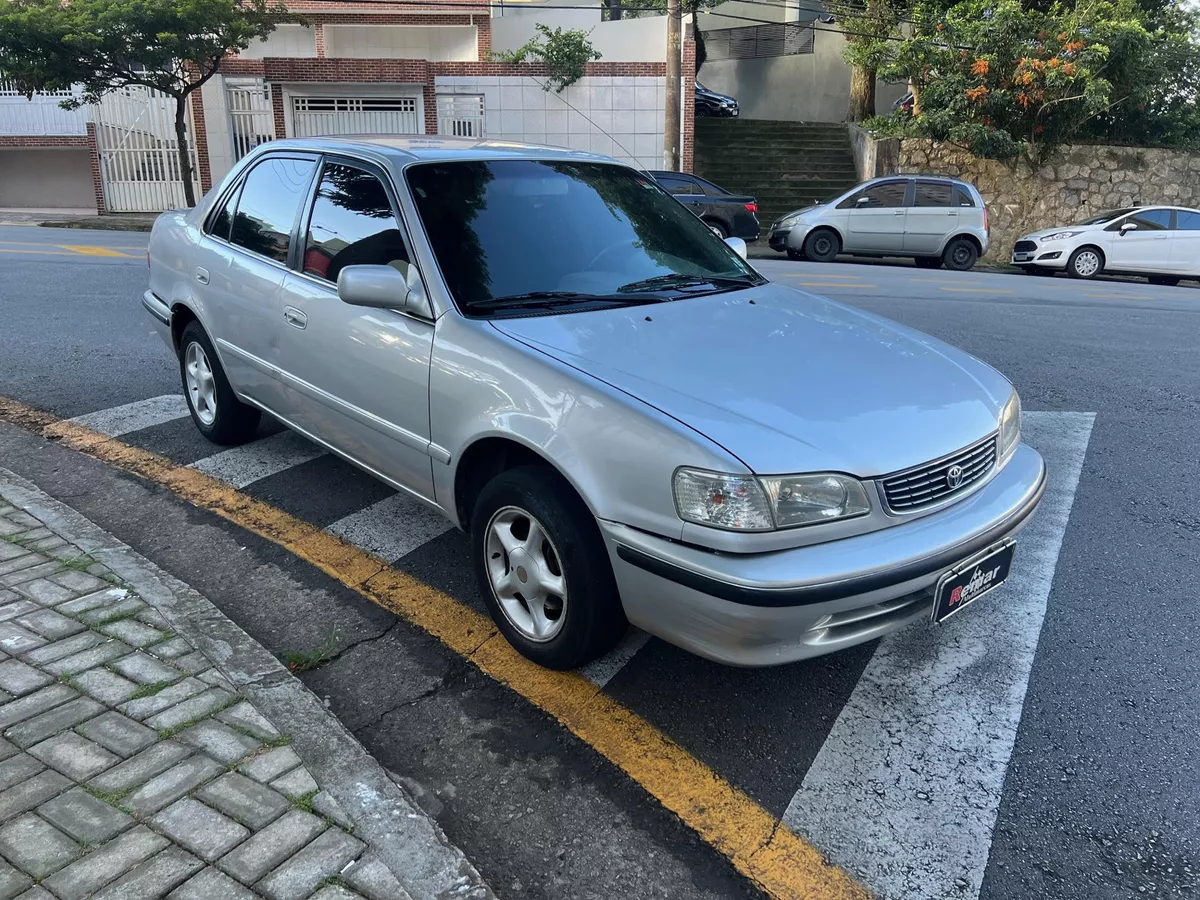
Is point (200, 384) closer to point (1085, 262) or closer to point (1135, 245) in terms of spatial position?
point (1085, 262)

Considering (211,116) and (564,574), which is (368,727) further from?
(211,116)

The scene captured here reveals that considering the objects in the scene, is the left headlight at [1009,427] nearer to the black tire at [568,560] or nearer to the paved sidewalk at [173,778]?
the black tire at [568,560]

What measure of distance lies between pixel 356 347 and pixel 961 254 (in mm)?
15370

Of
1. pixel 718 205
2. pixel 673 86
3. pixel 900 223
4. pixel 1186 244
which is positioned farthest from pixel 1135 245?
pixel 673 86

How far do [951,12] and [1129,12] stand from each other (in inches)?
145

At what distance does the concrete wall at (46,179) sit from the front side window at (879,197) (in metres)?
21.1

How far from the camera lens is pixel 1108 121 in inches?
864

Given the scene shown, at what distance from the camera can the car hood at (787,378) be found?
2.65 metres

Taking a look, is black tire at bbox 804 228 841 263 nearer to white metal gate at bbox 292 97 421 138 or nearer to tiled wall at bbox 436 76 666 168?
tiled wall at bbox 436 76 666 168

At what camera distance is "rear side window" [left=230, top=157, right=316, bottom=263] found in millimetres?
4219

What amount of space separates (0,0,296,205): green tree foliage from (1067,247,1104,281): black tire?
54.6 ft

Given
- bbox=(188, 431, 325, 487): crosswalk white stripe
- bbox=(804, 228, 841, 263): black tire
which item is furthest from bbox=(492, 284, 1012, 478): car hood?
bbox=(804, 228, 841, 263): black tire

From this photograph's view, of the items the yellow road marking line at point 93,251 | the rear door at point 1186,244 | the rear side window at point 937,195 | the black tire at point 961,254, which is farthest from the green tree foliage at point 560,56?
the rear door at point 1186,244

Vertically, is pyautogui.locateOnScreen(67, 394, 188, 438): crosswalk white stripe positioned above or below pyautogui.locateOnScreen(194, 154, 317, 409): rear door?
below
